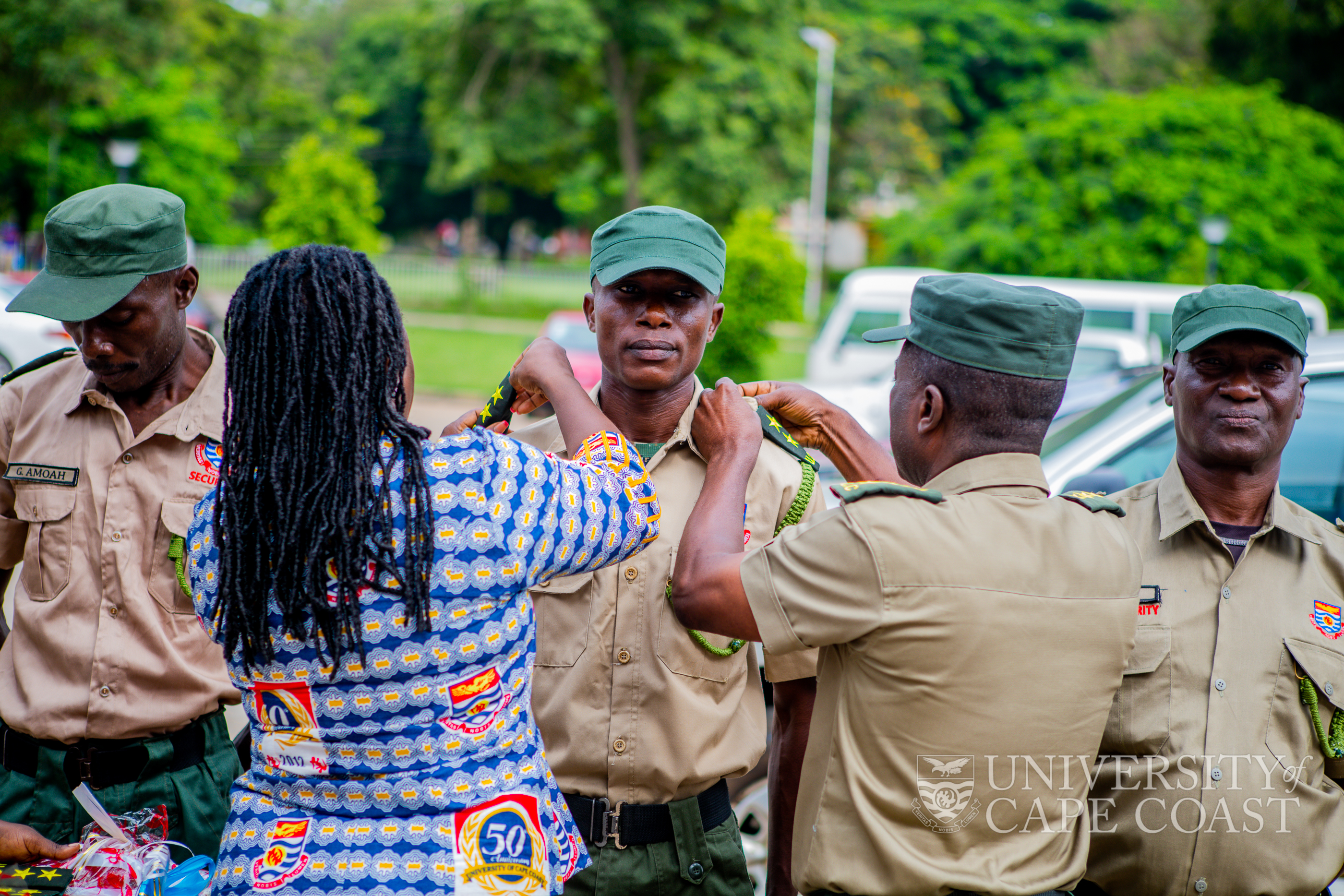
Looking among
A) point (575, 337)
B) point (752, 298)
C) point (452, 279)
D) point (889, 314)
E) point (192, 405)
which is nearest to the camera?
point (192, 405)

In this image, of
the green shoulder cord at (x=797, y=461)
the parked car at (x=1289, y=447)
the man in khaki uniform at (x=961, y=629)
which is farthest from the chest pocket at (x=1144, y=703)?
the parked car at (x=1289, y=447)

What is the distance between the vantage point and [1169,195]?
1773cm

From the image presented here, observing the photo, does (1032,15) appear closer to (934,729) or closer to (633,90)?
(633,90)

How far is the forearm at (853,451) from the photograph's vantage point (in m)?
2.49

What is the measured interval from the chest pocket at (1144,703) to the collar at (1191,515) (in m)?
0.25

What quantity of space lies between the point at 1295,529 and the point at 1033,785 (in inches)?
37.7

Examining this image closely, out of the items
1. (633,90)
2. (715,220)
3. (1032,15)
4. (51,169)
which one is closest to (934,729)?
(51,169)

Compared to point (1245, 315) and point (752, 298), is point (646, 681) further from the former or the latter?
point (752, 298)

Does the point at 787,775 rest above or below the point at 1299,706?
below

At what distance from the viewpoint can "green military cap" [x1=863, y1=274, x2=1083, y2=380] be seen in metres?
2.00

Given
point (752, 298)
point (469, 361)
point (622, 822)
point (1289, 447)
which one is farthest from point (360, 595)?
point (469, 361)

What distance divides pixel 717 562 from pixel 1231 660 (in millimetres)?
1165

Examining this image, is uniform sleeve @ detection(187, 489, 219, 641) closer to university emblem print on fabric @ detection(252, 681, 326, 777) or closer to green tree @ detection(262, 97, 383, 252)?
university emblem print on fabric @ detection(252, 681, 326, 777)

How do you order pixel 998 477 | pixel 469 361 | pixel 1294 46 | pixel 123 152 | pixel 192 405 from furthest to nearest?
pixel 1294 46 → pixel 469 361 → pixel 123 152 → pixel 192 405 → pixel 998 477
